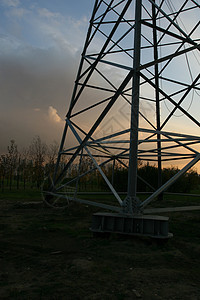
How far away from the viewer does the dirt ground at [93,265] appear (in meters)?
3.71

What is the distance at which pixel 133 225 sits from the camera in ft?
22.0

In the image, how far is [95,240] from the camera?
674 cm

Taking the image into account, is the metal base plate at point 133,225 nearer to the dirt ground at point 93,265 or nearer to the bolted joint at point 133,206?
the bolted joint at point 133,206

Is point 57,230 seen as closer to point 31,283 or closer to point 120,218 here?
point 120,218

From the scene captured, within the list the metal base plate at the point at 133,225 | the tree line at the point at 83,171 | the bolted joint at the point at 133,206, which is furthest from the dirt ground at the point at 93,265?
the tree line at the point at 83,171

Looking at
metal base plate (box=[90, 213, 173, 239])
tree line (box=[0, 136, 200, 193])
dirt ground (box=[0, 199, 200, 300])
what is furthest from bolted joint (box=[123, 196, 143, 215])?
tree line (box=[0, 136, 200, 193])

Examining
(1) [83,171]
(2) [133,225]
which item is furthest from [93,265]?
(1) [83,171]

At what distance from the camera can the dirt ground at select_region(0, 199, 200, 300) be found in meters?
3.71

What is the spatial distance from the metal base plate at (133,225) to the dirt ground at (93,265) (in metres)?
0.28

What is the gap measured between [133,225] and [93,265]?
219cm

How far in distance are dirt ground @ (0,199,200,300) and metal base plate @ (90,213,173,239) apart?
285 millimetres

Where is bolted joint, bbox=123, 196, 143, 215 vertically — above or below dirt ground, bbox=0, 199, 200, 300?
above

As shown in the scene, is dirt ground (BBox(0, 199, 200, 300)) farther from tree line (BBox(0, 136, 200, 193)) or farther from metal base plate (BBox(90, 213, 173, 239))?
tree line (BBox(0, 136, 200, 193))

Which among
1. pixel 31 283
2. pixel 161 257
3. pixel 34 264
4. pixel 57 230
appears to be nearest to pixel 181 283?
pixel 161 257
